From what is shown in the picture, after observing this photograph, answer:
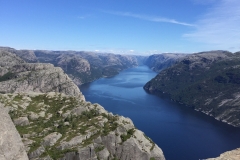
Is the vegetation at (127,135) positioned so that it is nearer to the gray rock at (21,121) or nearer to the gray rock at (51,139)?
the gray rock at (51,139)

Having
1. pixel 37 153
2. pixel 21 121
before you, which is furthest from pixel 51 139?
pixel 21 121

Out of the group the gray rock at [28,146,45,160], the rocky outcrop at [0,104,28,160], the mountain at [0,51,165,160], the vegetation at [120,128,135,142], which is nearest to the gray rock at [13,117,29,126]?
the mountain at [0,51,165,160]

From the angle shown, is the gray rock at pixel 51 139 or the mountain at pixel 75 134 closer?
the mountain at pixel 75 134

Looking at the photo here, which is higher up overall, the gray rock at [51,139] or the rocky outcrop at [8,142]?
the rocky outcrop at [8,142]

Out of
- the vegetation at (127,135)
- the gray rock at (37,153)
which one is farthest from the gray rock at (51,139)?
the vegetation at (127,135)

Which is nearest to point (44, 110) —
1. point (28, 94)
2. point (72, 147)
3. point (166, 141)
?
point (28, 94)

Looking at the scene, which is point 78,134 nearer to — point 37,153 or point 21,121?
point 37,153
